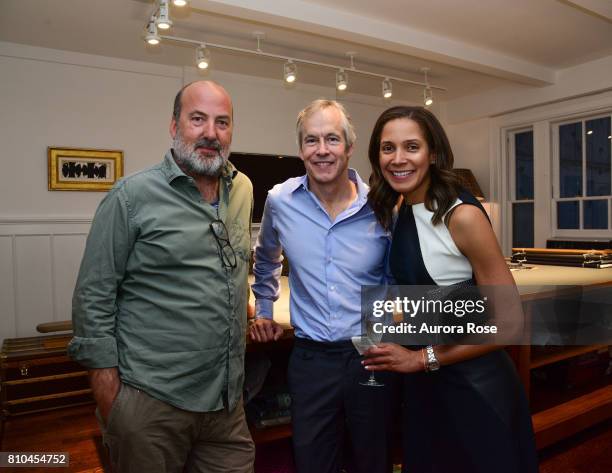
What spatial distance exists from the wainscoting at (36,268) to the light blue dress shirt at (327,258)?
3.86 m

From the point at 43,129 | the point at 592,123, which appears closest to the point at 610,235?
the point at 592,123

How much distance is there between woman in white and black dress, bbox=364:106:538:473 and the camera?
134 cm

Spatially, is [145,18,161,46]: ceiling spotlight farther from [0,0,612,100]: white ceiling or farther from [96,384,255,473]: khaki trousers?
[96,384,255,473]: khaki trousers

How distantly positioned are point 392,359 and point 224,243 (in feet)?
1.87

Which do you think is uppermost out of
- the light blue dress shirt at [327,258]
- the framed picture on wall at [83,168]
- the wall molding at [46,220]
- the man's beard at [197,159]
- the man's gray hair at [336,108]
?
the framed picture on wall at [83,168]

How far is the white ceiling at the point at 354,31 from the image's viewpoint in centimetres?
384

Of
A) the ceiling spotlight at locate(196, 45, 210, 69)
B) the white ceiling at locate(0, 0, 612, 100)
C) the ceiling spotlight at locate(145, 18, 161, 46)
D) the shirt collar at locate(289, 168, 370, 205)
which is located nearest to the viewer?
the shirt collar at locate(289, 168, 370, 205)

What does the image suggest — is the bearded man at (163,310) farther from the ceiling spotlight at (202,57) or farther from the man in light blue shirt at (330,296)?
the ceiling spotlight at (202,57)

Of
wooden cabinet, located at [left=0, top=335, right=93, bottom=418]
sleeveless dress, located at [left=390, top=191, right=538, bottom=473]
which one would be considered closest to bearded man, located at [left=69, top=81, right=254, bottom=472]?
sleeveless dress, located at [left=390, top=191, right=538, bottom=473]

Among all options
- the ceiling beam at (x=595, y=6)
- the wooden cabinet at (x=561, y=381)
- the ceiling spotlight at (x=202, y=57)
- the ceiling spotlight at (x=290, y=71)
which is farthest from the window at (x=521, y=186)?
the ceiling spotlight at (x=202, y=57)

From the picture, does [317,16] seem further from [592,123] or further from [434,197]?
[592,123]

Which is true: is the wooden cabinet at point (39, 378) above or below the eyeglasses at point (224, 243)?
below

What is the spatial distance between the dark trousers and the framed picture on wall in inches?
160

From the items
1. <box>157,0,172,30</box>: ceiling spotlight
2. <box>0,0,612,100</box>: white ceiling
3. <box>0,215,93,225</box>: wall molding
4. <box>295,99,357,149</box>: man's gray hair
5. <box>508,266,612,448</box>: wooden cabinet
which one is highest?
<box>0,0,612,100</box>: white ceiling
